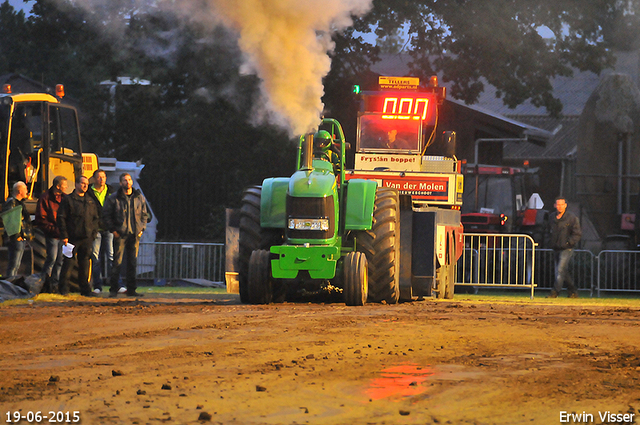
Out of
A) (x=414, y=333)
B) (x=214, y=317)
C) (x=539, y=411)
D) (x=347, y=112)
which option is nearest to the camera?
(x=539, y=411)

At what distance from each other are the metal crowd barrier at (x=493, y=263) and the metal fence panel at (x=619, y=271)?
105 inches

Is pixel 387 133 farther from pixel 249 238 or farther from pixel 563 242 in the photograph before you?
pixel 249 238

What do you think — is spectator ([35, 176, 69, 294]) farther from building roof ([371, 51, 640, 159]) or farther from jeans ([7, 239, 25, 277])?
building roof ([371, 51, 640, 159])

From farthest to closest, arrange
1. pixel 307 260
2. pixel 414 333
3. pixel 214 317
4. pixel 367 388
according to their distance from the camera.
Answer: pixel 307 260 < pixel 214 317 < pixel 414 333 < pixel 367 388

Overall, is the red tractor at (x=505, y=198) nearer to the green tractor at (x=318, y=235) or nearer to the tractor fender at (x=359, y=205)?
the green tractor at (x=318, y=235)

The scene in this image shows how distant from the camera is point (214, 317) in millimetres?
10938

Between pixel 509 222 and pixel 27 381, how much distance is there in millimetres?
18284

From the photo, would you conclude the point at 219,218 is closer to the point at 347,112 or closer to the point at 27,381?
the point at 347,112

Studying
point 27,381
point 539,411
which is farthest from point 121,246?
Answer: point 539,411

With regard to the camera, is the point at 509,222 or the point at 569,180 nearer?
the point at 509,222

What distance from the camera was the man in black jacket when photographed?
A: 14133mm

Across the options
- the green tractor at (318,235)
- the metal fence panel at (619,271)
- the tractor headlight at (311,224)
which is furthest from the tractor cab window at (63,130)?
the metal fence panel at (619,271)

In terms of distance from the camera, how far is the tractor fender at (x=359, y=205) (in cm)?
1268

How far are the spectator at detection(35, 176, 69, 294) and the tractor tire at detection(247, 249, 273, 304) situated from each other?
3.38 m
